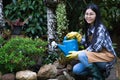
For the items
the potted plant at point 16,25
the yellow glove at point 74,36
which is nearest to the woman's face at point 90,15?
the yellow glove at point 74,36

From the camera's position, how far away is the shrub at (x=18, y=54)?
551 cm

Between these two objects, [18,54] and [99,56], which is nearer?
[99,56]

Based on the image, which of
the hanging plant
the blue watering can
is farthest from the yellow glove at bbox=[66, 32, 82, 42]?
the hanging plant

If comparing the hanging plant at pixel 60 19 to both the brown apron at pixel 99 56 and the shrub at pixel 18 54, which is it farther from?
the brown apron at pixel 99 56

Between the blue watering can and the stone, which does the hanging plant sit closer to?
the stone

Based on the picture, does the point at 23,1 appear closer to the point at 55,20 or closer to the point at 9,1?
the point at 9,1

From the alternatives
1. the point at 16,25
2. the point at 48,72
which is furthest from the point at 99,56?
the point at 16,25

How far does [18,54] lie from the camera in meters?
5.58

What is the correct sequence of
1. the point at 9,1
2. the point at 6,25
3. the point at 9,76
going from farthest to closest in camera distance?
the point at 9,1 → the point at 6,25 → the point at 9,76

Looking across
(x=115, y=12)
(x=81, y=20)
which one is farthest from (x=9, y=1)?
(x=115, y=12)

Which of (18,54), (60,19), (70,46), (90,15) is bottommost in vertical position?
(18,54)

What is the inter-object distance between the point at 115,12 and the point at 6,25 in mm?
2312

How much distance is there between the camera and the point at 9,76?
5.50m

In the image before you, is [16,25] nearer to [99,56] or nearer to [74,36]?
[74,36]
